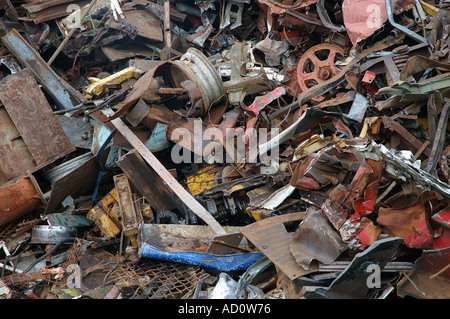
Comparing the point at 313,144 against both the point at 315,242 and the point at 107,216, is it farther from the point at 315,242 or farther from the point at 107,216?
the point at 107,216

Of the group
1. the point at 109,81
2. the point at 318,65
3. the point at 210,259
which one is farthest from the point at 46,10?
the point at 210,259

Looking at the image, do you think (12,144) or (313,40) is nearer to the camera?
(12,144)

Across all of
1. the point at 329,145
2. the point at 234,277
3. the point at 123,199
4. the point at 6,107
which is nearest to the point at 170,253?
the point at 234,277

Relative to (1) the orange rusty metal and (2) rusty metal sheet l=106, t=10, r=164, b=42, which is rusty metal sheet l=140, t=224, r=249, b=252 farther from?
(2) rusty metal sheet l=106, t=10, r=164, b=42

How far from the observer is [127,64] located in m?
6.20

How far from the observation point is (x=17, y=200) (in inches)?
178

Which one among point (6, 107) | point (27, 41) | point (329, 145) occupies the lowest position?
point (329, 145)

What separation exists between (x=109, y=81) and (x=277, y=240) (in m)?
3.24

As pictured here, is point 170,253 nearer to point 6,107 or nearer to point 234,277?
point 234,277

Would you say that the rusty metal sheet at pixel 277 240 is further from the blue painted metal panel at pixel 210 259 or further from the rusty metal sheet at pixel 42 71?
the rusty metal sheet at pixel 42 71

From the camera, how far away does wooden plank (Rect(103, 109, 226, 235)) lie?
407cm

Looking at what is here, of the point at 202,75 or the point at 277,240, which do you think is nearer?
the point at 277,240

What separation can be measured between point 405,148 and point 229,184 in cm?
191

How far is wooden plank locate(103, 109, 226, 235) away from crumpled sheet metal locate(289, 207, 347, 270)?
2.74 feet
